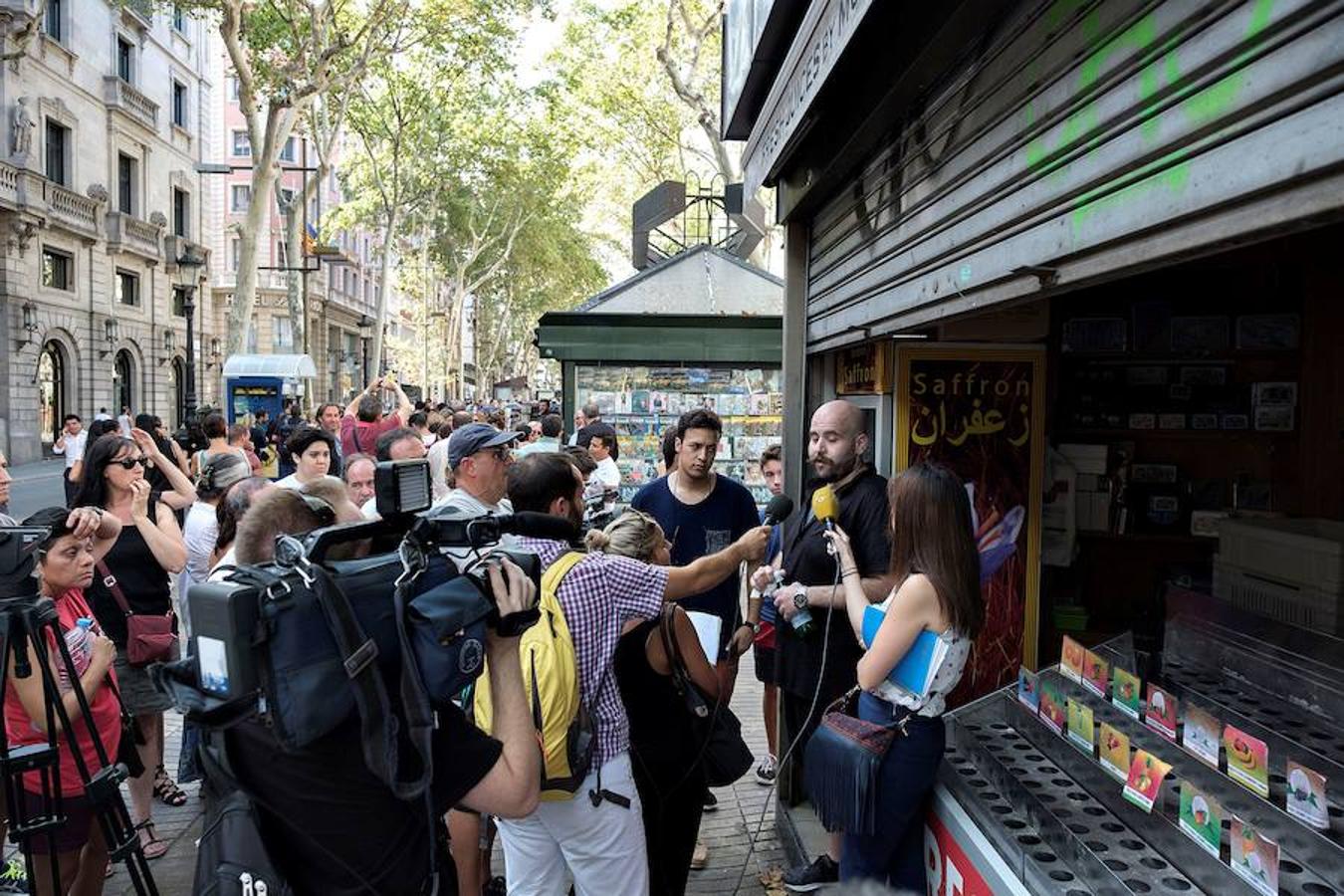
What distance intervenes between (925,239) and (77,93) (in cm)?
3394

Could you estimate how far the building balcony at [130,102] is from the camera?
31.8 m

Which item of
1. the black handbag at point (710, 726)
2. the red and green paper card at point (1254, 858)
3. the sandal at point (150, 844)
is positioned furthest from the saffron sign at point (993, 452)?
the sandal at point (150, 844)

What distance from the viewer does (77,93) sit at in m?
30.0

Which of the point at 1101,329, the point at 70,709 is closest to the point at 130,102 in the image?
the point at 70,709

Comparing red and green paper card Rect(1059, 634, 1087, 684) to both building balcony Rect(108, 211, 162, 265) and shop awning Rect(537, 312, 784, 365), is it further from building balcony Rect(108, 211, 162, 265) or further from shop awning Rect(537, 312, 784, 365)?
building balcony Rect(108, 211, 162, 265)

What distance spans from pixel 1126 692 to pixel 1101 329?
2.81 metres

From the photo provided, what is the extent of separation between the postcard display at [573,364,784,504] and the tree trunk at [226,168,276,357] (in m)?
11.7

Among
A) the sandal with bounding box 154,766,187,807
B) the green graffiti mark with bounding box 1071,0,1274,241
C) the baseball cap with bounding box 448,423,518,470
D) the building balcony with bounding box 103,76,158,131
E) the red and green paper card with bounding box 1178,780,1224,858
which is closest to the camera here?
the green graffiti mark with bounding box 1071,0,1274,241

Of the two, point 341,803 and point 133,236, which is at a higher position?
point 133,236

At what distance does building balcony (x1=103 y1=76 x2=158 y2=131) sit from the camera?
1250 inches

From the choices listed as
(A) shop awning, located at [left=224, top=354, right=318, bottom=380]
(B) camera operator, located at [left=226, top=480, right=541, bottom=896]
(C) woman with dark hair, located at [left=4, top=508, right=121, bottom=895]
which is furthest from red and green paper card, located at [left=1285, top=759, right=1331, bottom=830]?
(A) shop awning, located at [left=224, top=354, right=318, bottom=380]

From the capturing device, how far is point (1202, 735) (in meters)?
2.48

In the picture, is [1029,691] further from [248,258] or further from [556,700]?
[248,258]

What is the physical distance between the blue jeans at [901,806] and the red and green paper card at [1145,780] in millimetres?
625
